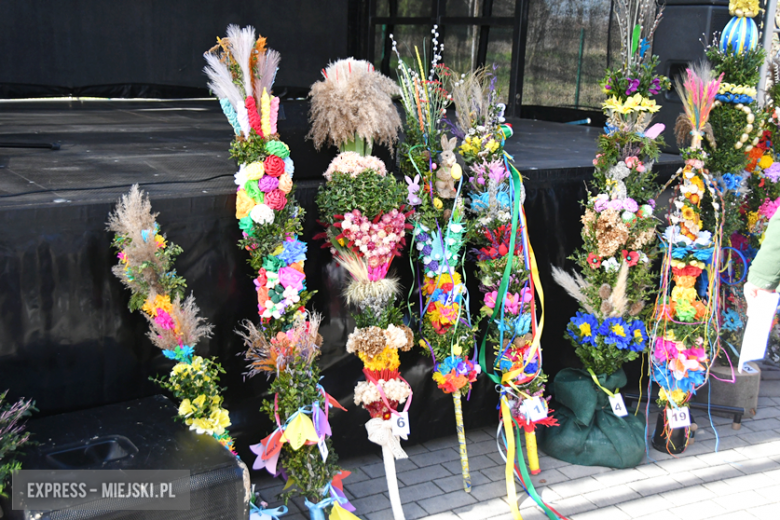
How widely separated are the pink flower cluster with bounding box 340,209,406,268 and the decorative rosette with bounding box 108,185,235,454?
0.63 m

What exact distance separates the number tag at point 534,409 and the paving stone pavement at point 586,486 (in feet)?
0.99

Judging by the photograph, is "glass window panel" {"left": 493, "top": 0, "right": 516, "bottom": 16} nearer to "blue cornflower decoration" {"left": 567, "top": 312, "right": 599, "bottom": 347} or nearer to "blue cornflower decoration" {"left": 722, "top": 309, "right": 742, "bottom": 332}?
"blue cornflower decoration" {"left": 722, "top": 309, "right": 742, "bottom": 332}

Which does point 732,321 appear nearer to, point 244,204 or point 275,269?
point 275,269

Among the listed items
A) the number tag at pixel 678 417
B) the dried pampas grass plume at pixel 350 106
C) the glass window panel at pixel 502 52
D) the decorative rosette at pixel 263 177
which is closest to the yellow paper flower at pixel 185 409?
the decorative rosette at pixel 263 177

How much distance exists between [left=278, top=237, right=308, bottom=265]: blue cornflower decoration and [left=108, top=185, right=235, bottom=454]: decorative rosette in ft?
1.19

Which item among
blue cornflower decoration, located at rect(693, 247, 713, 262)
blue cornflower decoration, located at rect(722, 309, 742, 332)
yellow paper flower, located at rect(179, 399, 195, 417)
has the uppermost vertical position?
blue cornflower decoration, located at rect(693, 247, 713, 262)

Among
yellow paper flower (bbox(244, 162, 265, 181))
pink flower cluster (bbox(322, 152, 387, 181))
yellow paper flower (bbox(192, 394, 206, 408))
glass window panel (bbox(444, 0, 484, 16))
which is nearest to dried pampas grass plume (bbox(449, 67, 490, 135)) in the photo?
pink flower cluster (bbox(322, 152, 387, 181))

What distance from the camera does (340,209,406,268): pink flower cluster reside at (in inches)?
109

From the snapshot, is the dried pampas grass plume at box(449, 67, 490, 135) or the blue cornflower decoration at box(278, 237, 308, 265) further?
the dried pampas grass plume at box(449, 67, 490, 135)

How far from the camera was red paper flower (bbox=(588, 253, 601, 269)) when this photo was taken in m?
3.38

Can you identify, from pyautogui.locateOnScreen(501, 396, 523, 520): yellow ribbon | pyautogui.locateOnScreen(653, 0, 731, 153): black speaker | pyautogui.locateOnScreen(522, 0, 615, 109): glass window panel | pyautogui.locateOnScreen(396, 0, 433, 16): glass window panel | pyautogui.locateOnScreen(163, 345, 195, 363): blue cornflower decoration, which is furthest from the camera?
pyautogui.locateOnScreen(396, 0, 433, 16): glass window panel

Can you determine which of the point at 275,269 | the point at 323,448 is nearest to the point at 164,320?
the point at 275,269

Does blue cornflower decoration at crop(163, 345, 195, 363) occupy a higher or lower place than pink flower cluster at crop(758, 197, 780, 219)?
lower

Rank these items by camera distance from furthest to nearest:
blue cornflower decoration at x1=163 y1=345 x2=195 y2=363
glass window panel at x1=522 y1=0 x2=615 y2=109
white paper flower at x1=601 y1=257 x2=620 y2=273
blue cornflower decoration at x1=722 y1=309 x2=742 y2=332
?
1. glass window panel at x1=522 y1=0 x2=615 y2=109
2. blue cornflower decoration at x1=722 y1=309 x2=742 y2=332
3. white paper flower at x1=601 y1=257 x2=620 y2=273
4. blue cornflower decoration at x1=163 y1=345 x2=195 y2=363
